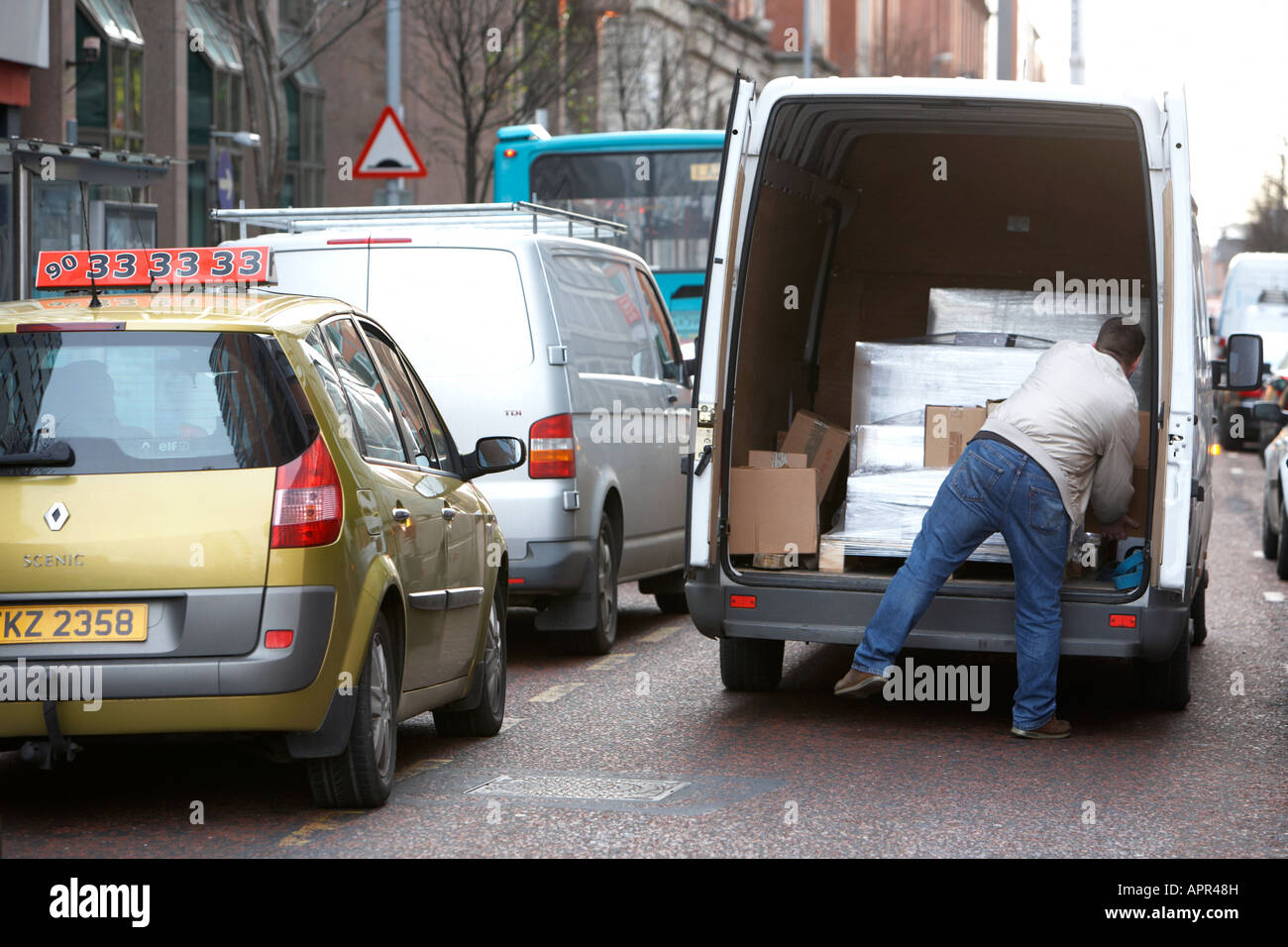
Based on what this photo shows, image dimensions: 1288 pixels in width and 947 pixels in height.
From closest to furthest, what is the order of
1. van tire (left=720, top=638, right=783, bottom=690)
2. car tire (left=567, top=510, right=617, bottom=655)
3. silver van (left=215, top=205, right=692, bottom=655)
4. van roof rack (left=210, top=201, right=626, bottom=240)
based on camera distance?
1. van tire (left=720, top=638, right=783, bottom=690)
2. silver van (left=215, top=205, right=692, bottom=655)
3. car tire (left=567, top=510, right=617, bottom=655)
4. van roof rack (left=210, top=201, right=626, bottom=240)

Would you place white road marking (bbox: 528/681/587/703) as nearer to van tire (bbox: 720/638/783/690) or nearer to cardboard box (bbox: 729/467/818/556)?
van tire (bbox: 720/638/783/690)

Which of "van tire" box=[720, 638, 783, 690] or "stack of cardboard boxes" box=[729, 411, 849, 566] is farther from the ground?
"stack of cardboard boxes" box=[729, 411, 849, 566]

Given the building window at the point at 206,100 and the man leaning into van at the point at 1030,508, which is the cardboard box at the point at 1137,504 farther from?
the building window at the point at 206,100

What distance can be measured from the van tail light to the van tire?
1.30m

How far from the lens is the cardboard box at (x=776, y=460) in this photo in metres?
8.89

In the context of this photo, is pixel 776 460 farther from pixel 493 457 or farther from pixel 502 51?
pixel 502 51

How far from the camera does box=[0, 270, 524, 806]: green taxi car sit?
5.76m

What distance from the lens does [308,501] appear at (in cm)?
593

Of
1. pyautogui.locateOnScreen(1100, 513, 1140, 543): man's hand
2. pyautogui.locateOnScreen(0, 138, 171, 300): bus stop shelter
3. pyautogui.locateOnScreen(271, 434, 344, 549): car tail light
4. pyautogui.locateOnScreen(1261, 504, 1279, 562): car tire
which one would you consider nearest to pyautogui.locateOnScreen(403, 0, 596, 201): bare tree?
pyautogui.locateOnScreen(0, 138, 171, 300): bus stop shelter

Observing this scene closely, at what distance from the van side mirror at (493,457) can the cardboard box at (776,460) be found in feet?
4.89

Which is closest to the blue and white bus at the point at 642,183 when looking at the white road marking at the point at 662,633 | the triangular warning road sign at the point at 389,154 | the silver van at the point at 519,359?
the triangular warning road sign at the point at 389,154

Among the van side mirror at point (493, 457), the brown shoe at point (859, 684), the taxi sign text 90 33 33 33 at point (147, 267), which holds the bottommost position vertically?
the brown shoe at point (859, 684)

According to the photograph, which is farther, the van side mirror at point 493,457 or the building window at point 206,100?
the building window at point 206,100

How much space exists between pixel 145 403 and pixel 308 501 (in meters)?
0.57
